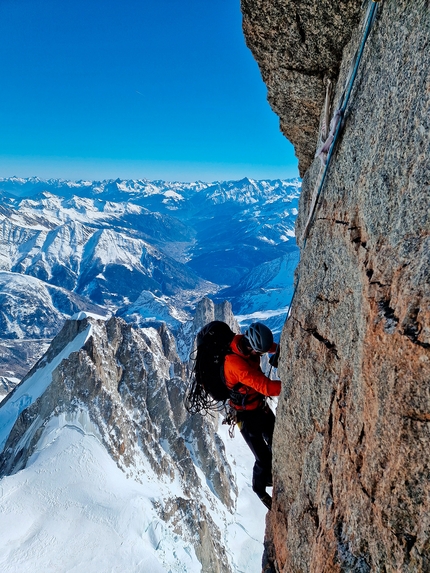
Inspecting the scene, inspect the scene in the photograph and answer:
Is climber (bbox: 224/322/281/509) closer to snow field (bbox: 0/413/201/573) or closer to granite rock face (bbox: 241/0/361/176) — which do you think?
granite rock face (bbox: 241/0/361/176)

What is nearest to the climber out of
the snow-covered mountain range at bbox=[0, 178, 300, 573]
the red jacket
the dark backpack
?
the red jacket

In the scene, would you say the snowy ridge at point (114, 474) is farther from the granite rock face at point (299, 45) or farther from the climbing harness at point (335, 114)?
the granite rock face at point (299, 45)

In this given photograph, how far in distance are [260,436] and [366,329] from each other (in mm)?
4438

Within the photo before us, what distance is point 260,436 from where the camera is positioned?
294 inches

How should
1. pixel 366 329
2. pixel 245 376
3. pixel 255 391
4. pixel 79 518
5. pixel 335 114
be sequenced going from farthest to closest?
pixel 79 518 → pixel 255 391 → pixel 245 376 → pixel 335 114 → pixel 366 329

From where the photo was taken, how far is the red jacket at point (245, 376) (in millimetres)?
6141

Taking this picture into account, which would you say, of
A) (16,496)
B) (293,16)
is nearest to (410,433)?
(293,16)

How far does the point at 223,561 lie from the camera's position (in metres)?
42.0

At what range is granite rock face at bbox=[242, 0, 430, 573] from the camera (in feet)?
10.2

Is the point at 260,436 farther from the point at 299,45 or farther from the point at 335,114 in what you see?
the point at 299,45

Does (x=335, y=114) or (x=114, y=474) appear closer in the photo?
(x=335, y=114)

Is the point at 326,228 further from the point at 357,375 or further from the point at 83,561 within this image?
the point at 83,561

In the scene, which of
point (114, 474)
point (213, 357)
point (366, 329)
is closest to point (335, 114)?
point (366, 329)

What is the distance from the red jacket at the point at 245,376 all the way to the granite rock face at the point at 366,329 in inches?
12.8
